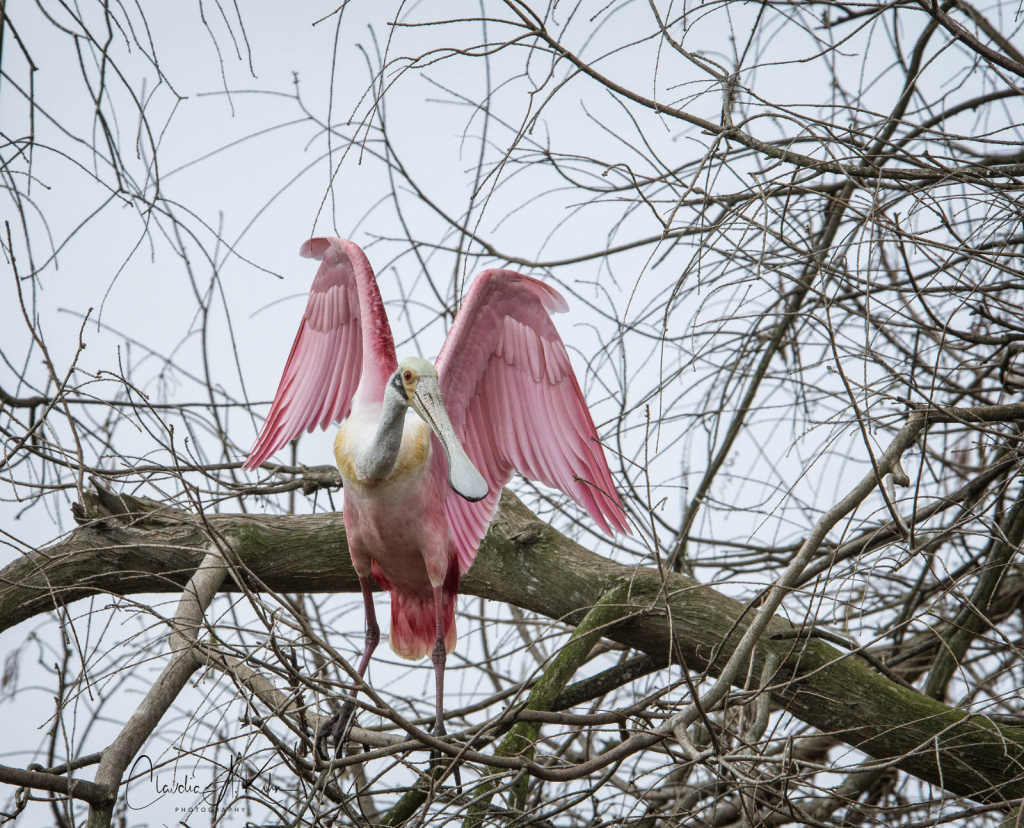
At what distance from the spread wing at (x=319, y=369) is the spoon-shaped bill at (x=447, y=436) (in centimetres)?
63

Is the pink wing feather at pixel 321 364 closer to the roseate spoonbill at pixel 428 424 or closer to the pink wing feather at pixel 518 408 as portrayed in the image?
the roseate spoonbill at pixel 428 424

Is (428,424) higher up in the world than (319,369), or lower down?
lower down

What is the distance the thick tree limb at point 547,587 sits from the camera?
2.74 m

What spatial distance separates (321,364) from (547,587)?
101 centimetres

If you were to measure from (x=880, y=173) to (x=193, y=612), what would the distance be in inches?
84.1

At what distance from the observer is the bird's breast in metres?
2.74

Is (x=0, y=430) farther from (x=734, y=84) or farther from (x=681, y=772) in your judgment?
(x=681, y=772)

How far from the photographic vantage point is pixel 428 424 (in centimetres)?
269

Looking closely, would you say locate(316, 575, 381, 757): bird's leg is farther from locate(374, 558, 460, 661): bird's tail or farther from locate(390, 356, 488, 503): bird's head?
locate(390, 356, 488, 503): bird's head

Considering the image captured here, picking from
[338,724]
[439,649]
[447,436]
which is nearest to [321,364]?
[447,436]

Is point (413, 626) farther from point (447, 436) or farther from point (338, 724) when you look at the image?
point (447, 436)

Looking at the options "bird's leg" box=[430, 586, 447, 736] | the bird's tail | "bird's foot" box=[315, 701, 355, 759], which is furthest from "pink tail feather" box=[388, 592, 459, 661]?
"bird's foot" box=[315, 701, 355, 759]

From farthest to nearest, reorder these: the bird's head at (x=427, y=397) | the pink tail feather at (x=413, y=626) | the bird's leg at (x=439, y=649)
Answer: the pink tail feather at (x=413, y=626) < the bird's leg at (x=439, y=649) < the bird's head at (x=427, y=397)

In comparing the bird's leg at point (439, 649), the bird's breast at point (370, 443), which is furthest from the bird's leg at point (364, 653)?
the bird's breast at point (370, 443)
